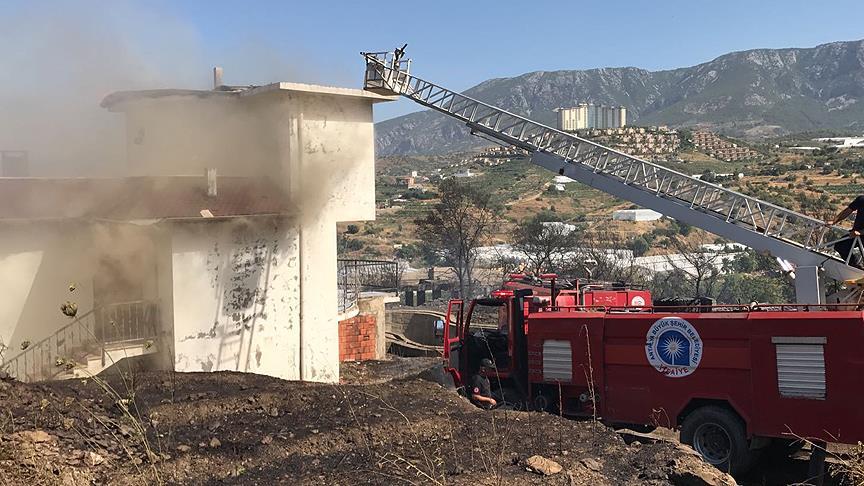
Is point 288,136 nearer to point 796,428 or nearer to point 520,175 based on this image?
point 796,428

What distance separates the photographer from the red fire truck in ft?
30.8

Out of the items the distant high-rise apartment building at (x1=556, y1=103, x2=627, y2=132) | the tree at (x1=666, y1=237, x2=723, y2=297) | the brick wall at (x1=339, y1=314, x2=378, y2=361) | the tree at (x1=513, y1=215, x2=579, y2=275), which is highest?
the distant high-rise apartment building at (x1=556, y1=103, x2=627, y2=132)

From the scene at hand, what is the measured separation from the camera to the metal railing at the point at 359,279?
2056cm

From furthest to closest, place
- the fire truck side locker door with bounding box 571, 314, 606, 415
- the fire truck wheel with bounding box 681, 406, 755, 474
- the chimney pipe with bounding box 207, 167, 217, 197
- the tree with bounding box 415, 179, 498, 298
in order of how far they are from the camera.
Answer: the tree with bounding box 415, 179, 498, 298, the chimney pipe with bounding box 207, 167, 217, 197, the fire truck side locker door with bounding box 571, 314, 606, 415, the fire truck wheel with bounding box 681, 406, 755, 474

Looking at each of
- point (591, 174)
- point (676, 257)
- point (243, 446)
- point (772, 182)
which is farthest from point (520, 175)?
point (243, 446)

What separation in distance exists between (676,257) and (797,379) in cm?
3251

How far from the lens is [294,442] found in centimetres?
785

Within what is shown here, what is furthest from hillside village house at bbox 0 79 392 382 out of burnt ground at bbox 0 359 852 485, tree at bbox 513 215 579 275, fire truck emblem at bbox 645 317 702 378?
tree at bbox 513 215 579 275

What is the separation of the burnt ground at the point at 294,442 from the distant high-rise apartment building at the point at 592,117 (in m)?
133

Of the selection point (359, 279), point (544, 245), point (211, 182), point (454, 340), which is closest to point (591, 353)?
point (454, 340)

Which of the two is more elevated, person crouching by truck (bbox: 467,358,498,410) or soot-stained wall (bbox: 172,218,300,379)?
soot-stained wall (bbox: 172,218,300,379)

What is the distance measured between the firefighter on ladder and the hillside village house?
9.66 m

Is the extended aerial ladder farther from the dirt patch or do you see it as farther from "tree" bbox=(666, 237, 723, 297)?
the dirt patch

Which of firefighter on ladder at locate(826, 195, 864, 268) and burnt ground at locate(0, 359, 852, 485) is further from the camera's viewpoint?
firefighter on ladder at locate(826, 195, 864, 268)
